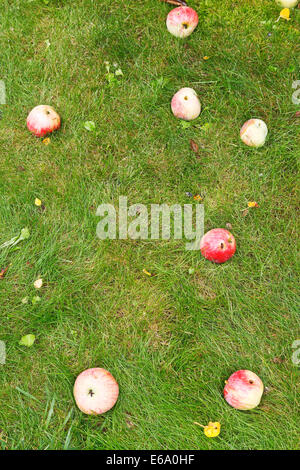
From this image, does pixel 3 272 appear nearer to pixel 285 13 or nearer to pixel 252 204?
pixel 252 204

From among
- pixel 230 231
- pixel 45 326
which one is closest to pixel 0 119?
pixel 45 326

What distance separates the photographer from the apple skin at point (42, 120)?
9.45 ft

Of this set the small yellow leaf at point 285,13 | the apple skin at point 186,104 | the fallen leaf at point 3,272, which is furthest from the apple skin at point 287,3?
the fallen leaf at point 3,272

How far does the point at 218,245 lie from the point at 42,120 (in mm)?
1538

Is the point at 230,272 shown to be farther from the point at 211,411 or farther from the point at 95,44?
the point at 95,44

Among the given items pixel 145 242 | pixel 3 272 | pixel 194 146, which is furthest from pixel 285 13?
pixel 3 272

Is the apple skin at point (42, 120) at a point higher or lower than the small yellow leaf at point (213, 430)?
higher

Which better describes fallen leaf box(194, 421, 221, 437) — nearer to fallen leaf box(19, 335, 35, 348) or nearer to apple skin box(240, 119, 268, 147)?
fallen leaf box(19, 335, 35, 348)

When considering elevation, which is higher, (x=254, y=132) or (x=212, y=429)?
(x=254, y=132)

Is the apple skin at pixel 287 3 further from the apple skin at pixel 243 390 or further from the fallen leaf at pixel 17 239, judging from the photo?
the apple skin at pixel 243 390

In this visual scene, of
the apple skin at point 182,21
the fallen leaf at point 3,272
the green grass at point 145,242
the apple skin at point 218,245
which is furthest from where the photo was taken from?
the apple skin at point 182,21

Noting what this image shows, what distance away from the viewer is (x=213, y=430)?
7.92ft

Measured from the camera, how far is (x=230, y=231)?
2824 mm

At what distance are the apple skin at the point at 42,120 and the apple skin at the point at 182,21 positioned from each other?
1.14 metres
